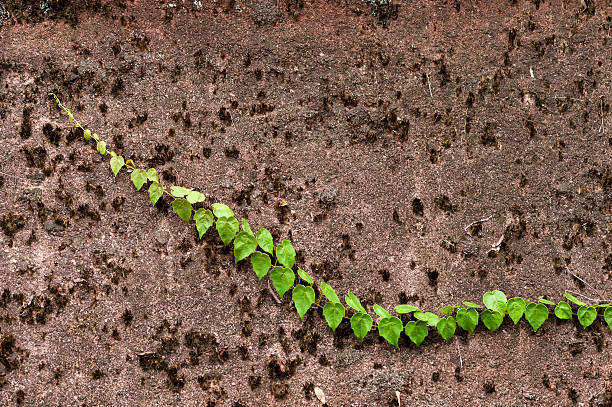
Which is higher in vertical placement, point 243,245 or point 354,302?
point 243,245

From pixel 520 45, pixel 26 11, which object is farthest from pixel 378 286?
pixel 26 11

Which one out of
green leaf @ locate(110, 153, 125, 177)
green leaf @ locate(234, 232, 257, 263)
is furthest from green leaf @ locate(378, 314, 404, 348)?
green leaf @ locate(110, 153, 125, 177)

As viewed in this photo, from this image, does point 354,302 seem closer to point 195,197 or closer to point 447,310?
point 447,310

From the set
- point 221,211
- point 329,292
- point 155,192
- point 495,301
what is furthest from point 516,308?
point 155,192

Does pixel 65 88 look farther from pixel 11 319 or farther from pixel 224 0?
pixel 11 319

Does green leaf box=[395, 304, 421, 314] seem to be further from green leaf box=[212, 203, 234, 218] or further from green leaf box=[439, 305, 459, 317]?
green leaf box=[212, 203, 234, 218]

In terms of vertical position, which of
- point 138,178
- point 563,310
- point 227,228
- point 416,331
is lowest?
point 416,331

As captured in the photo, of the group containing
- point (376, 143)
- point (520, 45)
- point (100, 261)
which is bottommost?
point (100, 261)
